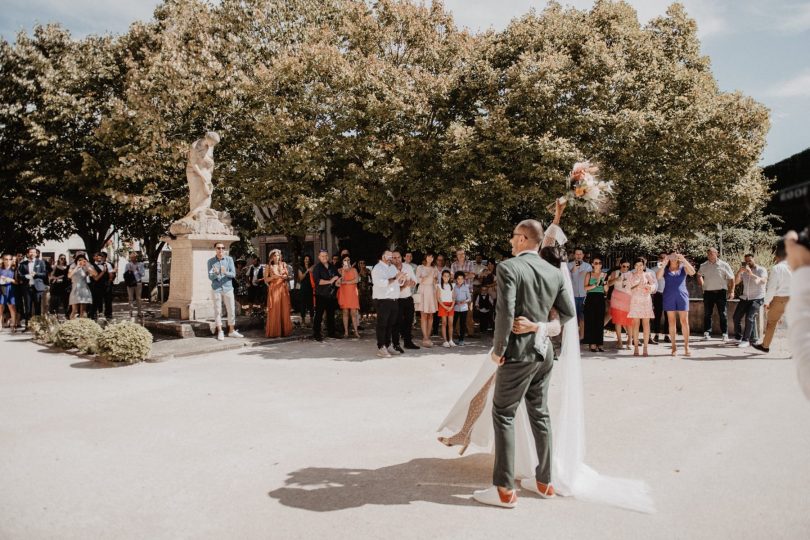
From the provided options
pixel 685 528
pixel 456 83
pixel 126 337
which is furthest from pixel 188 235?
pixel 685 528

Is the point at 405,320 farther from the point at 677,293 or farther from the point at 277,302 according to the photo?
the point at 677,293

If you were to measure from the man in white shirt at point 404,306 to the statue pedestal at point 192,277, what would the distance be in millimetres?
4786

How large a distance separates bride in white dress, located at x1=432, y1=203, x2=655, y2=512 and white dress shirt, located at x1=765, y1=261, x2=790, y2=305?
7.61m

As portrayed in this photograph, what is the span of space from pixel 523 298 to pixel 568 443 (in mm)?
1279

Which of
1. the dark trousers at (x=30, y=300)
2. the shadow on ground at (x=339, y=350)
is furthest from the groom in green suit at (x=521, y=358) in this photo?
the dark trousers at (x=30, y=300)

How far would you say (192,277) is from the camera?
13242 mm

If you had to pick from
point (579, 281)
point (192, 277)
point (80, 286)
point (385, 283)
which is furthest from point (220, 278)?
point (579, 281)

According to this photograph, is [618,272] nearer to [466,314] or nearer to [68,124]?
[466,314]

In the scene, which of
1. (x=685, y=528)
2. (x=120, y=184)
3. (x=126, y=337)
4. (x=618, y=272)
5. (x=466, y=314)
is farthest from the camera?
(x=120, y=184)

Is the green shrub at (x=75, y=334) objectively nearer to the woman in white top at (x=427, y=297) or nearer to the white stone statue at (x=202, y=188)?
the white stone statue at (x=202, y=188)

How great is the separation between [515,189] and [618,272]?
2797 mm

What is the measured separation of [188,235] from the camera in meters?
13.1

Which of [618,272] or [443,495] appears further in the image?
[618,272]

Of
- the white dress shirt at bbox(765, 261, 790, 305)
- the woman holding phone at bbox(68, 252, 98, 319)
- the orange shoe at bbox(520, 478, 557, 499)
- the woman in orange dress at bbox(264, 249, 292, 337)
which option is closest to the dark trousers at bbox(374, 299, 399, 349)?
the woman in orange dress at bbox(264, 249, 292, 337)
